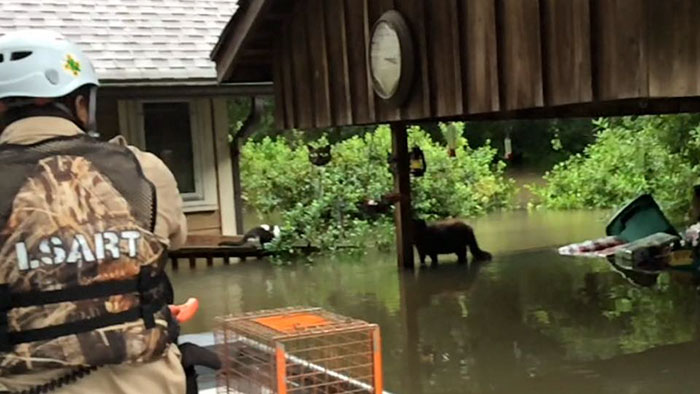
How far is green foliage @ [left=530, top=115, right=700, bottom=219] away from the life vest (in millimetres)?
13710

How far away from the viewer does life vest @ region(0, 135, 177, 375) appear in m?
2.11

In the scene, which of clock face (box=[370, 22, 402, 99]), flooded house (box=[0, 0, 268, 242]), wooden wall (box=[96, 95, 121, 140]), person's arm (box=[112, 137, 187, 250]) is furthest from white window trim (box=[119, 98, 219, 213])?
person's arm (box=[112, 137, 187, 250])

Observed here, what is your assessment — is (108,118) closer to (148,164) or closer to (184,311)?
(184,311)

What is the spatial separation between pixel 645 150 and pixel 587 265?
7258 millimetres

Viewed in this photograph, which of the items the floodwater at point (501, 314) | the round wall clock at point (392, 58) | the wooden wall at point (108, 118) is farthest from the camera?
the wooden wall at point (108, 118)

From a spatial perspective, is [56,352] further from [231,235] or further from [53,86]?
[231,235]

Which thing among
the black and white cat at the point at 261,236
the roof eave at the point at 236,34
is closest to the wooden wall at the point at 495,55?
the roof eave at the point at 236,34

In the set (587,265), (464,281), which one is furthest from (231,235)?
(587,265)

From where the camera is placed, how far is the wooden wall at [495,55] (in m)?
5.41

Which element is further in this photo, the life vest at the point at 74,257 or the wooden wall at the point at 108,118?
the wooden wall at the point at 108,118

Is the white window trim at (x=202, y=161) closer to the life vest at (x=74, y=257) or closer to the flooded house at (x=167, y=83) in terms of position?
the flooded house at (x=167, y=83)

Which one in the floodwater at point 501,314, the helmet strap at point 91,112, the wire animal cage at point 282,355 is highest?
the helmet strap at point 91,112

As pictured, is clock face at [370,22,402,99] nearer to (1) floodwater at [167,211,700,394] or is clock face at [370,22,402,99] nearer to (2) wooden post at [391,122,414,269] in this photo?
(1) floodwater at [167,211,700,394]

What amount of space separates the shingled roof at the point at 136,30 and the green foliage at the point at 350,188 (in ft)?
10.7
